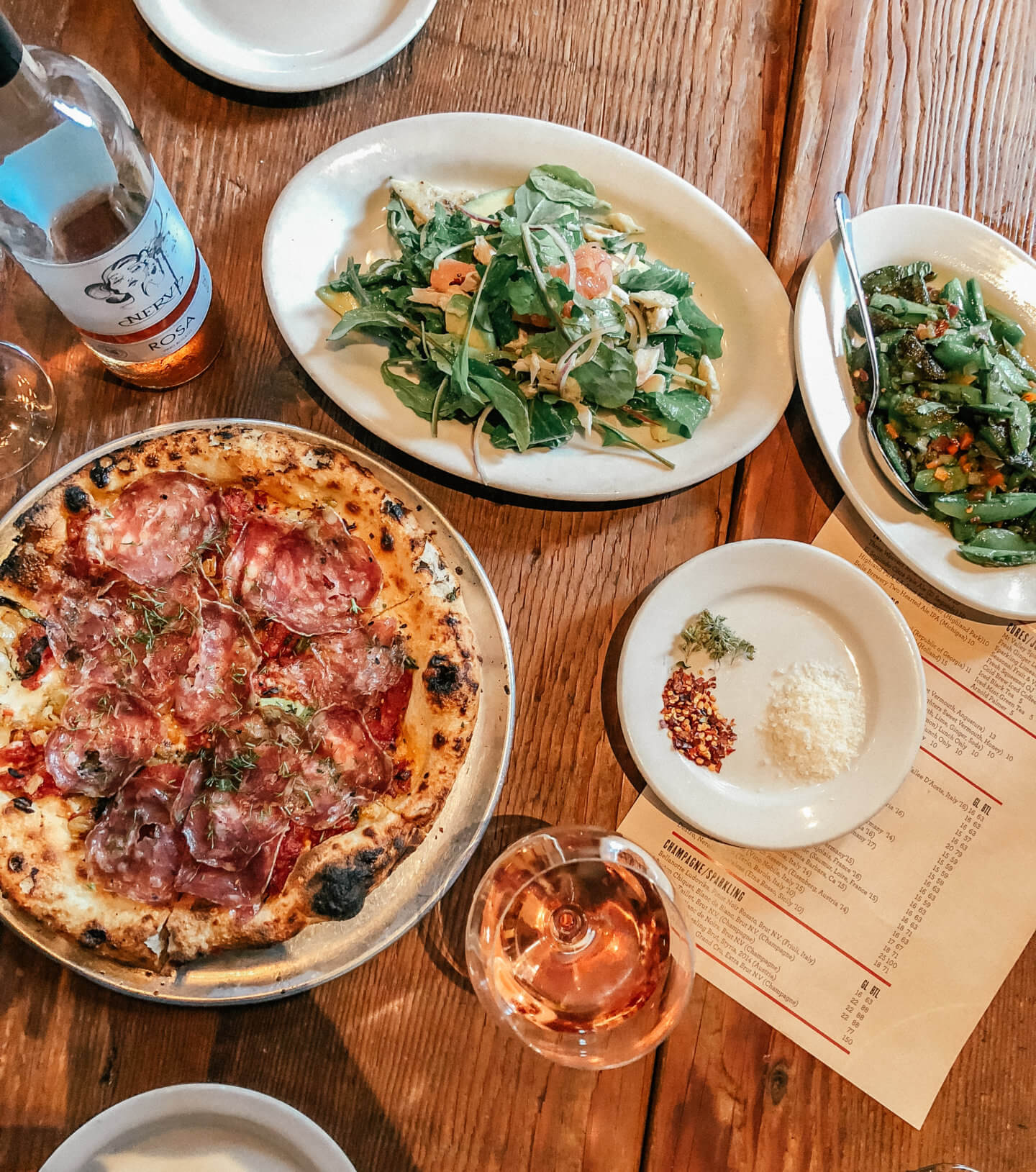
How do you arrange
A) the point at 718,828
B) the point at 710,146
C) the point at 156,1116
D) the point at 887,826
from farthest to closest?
the point at 710,146
the point at 887,826
the point at 718,828
the point at 156,1116

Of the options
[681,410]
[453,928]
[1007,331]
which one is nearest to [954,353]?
[1007,331]

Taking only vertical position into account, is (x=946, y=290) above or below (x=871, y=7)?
below

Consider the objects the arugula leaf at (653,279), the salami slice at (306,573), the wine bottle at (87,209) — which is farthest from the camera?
the arugula leaf at (653,279)

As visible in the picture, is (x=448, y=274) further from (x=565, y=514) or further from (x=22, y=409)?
(x=22, y=409)

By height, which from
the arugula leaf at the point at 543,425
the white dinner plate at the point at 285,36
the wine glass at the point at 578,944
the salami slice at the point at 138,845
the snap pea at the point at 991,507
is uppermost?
the white dinner plate at the point at 285,36

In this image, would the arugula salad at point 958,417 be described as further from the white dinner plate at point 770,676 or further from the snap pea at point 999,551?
the white dinner plate at point 770,676

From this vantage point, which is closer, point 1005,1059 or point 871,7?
point 1005,1059

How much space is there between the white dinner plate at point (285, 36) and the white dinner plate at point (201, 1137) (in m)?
1.52

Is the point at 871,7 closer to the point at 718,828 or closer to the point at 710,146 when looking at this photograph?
the point at 710,146

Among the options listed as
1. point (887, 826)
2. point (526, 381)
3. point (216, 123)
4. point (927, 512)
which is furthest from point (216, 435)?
point (887, 826)

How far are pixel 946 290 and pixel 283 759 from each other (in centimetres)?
133

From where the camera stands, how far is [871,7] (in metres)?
1.58

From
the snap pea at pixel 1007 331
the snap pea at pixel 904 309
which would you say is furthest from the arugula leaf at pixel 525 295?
the snap pea at pixel 1007 331

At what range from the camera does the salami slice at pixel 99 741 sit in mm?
1155
